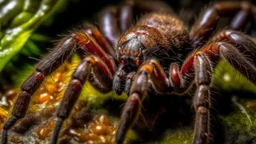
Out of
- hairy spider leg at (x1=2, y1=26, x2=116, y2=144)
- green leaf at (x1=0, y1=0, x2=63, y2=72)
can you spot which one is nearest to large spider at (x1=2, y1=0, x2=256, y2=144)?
hairy spider leg at (x1=2, y1=26, x2=116, y2=144)

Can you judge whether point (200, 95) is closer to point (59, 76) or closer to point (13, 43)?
point (59, 76)

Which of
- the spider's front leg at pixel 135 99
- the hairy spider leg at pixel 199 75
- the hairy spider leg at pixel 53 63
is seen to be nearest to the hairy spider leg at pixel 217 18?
the hairy spider leg at pixel 199 75

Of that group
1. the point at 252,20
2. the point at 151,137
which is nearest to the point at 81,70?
the point at 151,137

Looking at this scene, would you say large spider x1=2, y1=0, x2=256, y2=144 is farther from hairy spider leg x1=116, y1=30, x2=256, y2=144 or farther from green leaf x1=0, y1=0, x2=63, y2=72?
green leaf x1=0, y1=0, x2=63, y2=72

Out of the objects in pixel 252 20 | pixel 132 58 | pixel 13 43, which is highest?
pixel 13 43

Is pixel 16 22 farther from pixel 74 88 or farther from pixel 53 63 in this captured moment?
pixel 74 88

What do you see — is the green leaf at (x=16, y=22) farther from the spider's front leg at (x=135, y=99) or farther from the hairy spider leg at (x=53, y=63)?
the spider's front leg at (x=135, y=99)

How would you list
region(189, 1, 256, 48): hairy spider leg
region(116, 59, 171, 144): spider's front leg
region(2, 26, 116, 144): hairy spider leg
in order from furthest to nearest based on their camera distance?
region(189, 1, 256, 48): hairy spider leg → region(2, 26, 116, 144): hairy spider leg → region(116, 59, 171, 144): spider's front leg
